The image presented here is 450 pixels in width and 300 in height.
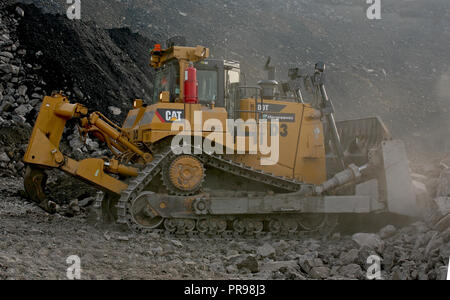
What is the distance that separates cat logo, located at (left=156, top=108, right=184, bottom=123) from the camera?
323 inches

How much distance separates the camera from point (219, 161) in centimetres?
846

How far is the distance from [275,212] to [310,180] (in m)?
1.25

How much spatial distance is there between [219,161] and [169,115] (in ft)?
3.50

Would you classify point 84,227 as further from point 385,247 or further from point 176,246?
point 385,247

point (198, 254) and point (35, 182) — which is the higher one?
point (35, 182)

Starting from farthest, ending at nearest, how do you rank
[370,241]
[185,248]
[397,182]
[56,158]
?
[397,182], [56,158], [185,248], [370,241]

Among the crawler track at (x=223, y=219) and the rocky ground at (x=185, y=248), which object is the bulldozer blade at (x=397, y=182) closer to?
the rocky ground at (x=185, y=248)

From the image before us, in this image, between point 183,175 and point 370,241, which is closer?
point 370,241

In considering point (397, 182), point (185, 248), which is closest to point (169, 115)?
point (185, 248)

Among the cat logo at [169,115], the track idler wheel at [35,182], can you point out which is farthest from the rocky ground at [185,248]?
the cat logo at [169,115]

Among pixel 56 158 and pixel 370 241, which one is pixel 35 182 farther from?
pixel 370 241

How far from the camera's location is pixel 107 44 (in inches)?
763

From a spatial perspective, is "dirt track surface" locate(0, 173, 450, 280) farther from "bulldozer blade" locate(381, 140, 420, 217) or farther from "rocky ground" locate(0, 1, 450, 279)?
"bulldozer blade" locate(381, 140, 420, 217)

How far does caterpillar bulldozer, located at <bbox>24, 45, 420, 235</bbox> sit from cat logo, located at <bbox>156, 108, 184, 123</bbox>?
16 millimetres
